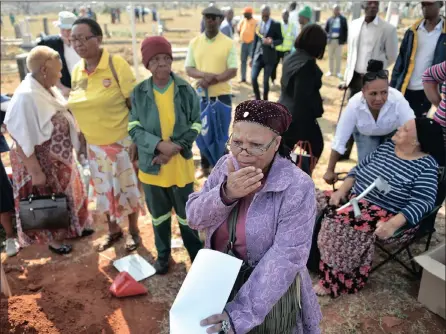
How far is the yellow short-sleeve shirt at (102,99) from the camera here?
330cm

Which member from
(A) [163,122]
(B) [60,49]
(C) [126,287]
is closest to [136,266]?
(C) [126,287]

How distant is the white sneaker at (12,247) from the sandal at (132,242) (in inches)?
44.7

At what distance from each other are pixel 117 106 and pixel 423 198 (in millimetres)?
2638

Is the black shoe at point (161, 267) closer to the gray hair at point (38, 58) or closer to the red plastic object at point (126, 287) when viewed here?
the red plastic object at point (126, 287)

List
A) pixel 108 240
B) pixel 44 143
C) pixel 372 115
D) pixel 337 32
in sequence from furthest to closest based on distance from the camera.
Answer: pixel 337 32
pixel 108 240
pixel 372 115
pixel 44 143

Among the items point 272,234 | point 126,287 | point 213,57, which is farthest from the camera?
point 213,57

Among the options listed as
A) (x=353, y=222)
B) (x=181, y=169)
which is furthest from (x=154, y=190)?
(x=353, y=222)

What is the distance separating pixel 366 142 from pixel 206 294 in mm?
2664

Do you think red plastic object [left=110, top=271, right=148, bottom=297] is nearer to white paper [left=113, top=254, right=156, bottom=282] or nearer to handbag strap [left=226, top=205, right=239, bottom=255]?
white paper [left=113, top=254, right=156, bottom=282]

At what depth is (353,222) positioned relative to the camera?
3.15 metres

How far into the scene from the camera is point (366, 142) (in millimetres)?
3762

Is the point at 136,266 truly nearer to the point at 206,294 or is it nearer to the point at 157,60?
the point at 157,60

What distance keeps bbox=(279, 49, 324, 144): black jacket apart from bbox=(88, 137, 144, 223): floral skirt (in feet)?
5.39

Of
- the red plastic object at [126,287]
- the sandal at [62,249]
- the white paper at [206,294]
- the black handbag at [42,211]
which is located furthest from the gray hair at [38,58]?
the white paper at [206,294]
